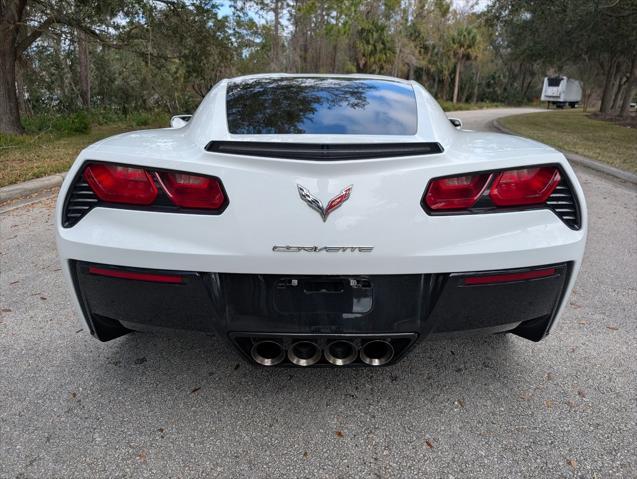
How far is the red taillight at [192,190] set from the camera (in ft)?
5.69

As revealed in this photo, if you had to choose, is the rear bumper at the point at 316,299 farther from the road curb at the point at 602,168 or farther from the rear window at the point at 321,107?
the road curb at the point at 602,168

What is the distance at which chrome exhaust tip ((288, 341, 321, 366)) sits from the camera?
1.92 meters

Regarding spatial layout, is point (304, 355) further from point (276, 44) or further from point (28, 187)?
point (276, 44)

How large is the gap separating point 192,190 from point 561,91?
52.8 m

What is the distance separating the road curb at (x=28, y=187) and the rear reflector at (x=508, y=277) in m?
6.30

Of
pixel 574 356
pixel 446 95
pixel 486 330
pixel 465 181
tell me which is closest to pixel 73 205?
pixel 465 181

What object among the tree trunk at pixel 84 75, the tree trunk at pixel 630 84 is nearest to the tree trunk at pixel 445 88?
the tree trunk at pixel 630 84

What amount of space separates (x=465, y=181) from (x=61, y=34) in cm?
1291

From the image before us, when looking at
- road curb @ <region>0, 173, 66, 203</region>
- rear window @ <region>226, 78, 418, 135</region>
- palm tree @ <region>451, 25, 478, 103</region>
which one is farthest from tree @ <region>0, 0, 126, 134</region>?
palm tree @ <region>451, 25, 478, 103</region>

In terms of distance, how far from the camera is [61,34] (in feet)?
37.9

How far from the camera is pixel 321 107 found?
2.31m

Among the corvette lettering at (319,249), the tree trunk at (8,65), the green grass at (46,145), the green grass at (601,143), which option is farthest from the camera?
the tree trunk at (8,65)

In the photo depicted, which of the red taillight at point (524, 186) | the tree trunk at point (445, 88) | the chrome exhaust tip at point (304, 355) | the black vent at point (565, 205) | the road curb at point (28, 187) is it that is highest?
the red taillight at point (524, 186)

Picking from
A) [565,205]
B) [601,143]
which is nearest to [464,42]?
[601,143]
